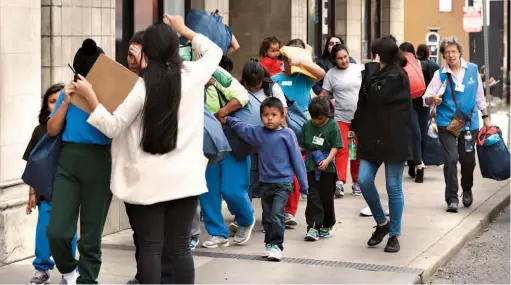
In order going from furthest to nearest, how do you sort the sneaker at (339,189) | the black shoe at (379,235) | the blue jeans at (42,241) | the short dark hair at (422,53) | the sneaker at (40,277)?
the short dark hair at (422,53) → the sneaker at (339,189) → the black shoe at (379,235) → the sneaker at (40,277) → the blue jeans at (42,241)

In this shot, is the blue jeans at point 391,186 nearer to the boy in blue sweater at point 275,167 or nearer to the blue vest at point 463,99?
the boy in blue sweater at point 275,167

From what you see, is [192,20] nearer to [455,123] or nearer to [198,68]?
[198,68]

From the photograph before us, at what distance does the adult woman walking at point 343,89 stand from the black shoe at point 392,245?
9.71 ft

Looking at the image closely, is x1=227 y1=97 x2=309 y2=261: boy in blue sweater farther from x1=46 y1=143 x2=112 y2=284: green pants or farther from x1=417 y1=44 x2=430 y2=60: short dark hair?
x1=417 y1=44 x2=430 y2=60: short dark hair

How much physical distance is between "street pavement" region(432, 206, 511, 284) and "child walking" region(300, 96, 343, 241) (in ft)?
3.90

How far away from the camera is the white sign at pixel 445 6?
1446 inches

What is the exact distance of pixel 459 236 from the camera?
32.4 ft

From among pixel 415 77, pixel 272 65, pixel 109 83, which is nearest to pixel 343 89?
pixel 415 77

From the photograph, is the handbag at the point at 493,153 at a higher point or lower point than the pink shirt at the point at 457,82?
lower

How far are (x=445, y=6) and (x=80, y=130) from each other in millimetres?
31612

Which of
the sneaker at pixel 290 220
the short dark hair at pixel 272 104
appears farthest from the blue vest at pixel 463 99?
the short dark hair at pixel 272 104

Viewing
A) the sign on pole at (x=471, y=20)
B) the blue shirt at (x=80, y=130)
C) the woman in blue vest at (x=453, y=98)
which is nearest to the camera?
the blue shirt at (x=80, y=130)

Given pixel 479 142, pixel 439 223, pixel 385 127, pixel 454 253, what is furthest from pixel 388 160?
pixel 479 142

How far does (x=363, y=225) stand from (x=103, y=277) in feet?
11.0
